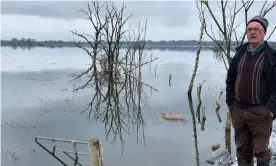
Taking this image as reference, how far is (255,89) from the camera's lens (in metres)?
3.25

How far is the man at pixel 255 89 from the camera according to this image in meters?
3.21

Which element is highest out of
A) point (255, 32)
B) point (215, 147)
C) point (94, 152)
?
point (255, 32)

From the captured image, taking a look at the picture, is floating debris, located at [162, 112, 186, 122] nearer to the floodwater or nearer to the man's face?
the floodwater

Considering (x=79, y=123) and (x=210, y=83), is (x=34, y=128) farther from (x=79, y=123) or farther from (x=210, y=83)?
(x=210, y=83)

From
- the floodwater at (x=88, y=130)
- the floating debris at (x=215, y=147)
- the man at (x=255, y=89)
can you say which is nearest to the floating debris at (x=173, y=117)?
the floodwater at (x=88, y=130)

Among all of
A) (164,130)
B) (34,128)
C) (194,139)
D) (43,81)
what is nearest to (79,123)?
(34,128)

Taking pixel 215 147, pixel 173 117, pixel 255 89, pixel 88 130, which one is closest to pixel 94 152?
pixel 255 89

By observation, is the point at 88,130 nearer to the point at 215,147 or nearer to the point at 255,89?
the point at 215,147

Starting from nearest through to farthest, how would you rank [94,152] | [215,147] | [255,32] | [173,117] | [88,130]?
[255,32], [94,152], [215,147], [88,130], [173,117]

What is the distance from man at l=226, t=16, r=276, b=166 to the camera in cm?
321

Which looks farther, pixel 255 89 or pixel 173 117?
pixel 173 117

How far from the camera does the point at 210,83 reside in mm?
24062

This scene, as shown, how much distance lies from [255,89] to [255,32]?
57 centimetres

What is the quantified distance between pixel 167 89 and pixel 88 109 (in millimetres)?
8109
